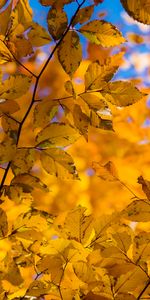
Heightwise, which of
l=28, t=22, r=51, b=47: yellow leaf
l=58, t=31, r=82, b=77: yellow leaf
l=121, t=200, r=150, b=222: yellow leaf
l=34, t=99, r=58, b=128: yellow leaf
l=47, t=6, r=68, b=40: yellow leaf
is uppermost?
l=47, t=6, r=68, b=40: yellow leaf

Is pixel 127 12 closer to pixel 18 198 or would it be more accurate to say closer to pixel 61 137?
pixel 61 137

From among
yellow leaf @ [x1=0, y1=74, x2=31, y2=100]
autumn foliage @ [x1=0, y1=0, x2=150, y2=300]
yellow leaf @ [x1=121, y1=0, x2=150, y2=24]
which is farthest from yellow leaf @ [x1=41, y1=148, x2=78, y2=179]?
yellow leaf @ [x1=121, y1=0, x2=150, y2=24]

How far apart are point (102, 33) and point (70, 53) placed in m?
0.06

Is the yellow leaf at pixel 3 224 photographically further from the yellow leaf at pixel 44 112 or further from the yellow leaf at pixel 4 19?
the yellow leaf at pixel 4 19

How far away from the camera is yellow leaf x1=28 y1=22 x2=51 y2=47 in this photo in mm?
641

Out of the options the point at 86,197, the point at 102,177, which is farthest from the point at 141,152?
the point at 102,177

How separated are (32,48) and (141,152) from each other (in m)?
2.36

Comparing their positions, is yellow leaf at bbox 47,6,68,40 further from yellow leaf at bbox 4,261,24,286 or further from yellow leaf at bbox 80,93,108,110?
yellow leaf at bbox 4,261,24,286

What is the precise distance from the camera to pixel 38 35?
0.64 m

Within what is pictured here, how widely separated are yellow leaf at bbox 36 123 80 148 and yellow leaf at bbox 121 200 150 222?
5.3 inches

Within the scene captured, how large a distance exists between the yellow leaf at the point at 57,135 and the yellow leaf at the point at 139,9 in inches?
7.7

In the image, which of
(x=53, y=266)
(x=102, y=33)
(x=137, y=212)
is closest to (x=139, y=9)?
(x=102, y=33)

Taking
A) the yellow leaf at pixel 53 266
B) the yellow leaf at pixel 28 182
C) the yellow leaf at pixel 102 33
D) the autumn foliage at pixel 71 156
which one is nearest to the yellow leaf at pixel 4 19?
the autumn foliage at pixel 71 156

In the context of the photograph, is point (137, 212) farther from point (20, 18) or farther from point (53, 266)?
point (20, 18)
